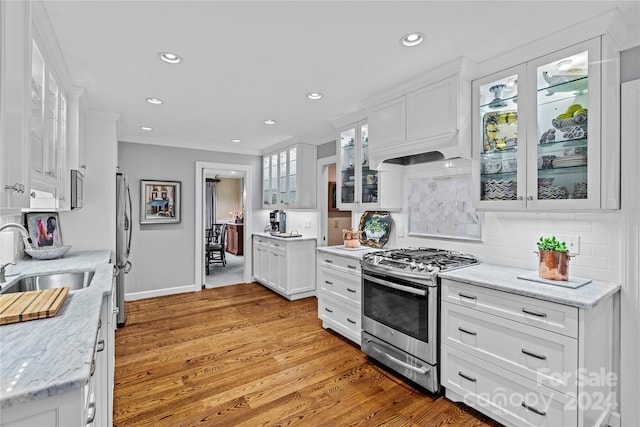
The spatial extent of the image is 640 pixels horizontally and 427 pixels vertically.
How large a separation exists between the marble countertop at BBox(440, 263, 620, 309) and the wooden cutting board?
86.6 inches

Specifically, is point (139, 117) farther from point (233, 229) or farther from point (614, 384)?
point (233, 229)

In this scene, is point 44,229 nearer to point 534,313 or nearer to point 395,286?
point 395,286

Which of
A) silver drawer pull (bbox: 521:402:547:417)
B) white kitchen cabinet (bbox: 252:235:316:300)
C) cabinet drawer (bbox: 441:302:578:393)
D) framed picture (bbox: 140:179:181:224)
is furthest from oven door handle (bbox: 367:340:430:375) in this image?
framed picture (bbox: 140:179:181:224)

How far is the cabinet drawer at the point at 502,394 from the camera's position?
1.71 m

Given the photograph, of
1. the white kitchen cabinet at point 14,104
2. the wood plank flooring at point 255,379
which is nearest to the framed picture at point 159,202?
the wood plank flooring at point 255,379

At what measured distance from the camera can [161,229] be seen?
4.81m

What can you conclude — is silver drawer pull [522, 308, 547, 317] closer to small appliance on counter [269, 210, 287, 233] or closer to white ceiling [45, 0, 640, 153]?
white ceiling [45, 0, 640, 153]

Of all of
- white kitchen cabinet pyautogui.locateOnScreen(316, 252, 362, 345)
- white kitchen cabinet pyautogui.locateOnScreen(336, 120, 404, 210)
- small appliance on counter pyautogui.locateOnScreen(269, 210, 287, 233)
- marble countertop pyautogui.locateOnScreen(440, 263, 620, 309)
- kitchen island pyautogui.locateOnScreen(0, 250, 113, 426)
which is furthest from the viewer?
small appliance on counter pyautogui.locateOnScreen(269, 210, 287, 233)

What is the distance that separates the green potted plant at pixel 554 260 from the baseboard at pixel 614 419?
88 centimetres

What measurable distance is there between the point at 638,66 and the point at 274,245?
13.8 ft

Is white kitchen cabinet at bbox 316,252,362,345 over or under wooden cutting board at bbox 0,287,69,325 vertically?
under

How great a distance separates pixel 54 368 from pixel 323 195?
400 cm

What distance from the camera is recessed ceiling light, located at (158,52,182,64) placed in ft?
7.09

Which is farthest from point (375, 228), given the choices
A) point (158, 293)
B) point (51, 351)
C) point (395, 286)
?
point (158, 293)
